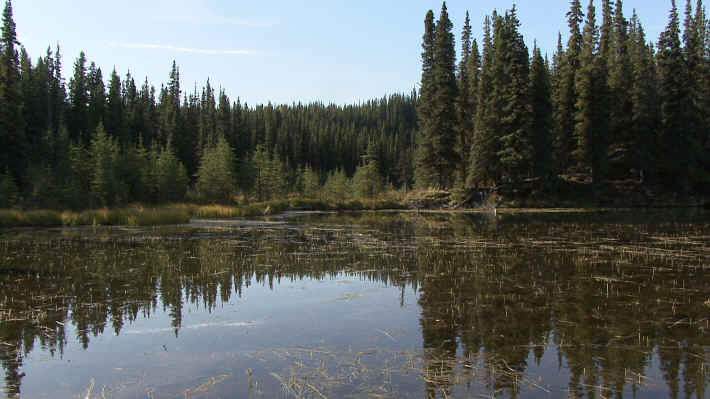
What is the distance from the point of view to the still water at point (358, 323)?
5906 mm

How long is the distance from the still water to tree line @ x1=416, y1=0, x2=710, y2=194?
3005 centimetres

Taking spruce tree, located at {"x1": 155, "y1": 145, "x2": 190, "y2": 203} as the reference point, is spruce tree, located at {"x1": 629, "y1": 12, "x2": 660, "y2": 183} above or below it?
above

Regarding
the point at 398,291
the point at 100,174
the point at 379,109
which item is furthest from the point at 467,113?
the point at 379,109

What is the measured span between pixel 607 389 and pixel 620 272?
318 inches

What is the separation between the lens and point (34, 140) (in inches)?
2360

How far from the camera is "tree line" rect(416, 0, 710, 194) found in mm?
45719

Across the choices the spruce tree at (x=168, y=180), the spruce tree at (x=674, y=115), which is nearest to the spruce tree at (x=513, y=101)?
the spruce tree at (x=674, y=115)

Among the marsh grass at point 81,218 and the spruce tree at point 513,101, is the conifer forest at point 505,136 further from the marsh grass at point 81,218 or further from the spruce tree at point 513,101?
the marsh grass at point 81,218

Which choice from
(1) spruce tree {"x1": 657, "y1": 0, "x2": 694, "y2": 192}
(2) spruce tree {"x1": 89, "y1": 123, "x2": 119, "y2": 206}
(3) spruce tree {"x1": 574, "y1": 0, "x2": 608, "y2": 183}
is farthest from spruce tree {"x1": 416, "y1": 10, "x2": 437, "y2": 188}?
(2) spruce tree {"x1": 89, "y1": 123, "x2": 119, "y2": 206}

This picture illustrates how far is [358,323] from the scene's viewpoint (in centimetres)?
873

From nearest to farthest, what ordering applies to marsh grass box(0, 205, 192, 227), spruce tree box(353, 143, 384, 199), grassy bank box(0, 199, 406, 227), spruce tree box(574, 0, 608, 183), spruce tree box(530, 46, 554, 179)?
marsh grass box(0, 205, 192, 227) → grassy bank box(0, 199, 406, 227) → spruce tree box(530, 46, 554, 179) → spruce tree box(574, 0, 608, 183) → spruce tree box(353, 143, 384, 199)

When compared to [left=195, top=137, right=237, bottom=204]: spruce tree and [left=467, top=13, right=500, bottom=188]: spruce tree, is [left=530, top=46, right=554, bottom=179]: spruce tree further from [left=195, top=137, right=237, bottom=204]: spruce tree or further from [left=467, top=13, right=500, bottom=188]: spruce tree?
[left=195, top=137, right=237, bottom=204]: spruce tree

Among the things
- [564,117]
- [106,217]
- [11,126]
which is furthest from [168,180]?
[564,117]

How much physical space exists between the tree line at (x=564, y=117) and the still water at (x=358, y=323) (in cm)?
3005
